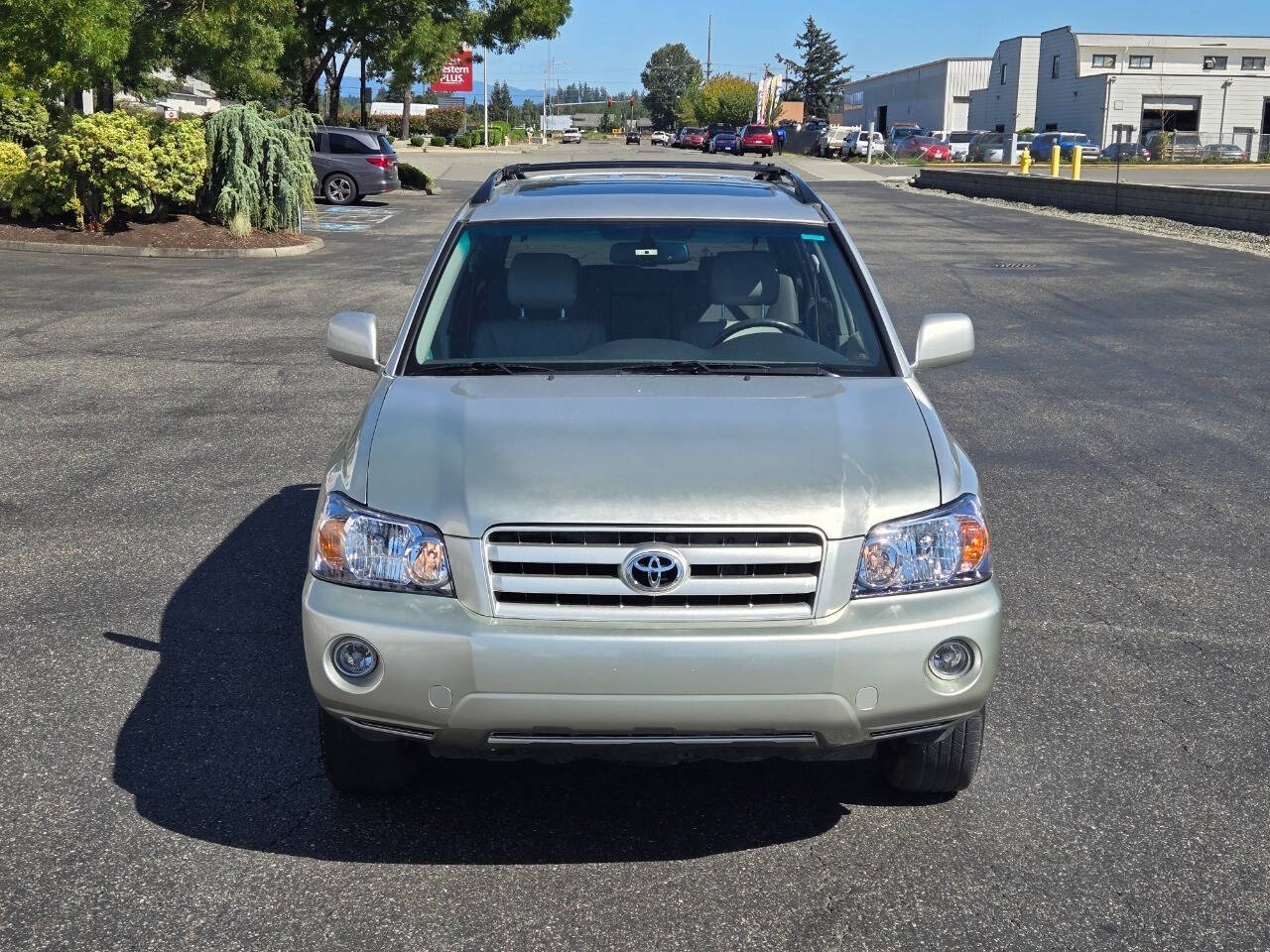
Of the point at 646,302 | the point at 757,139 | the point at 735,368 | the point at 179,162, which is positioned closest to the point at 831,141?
the point at 757,139

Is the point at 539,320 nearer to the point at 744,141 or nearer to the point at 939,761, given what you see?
the point at 939,761

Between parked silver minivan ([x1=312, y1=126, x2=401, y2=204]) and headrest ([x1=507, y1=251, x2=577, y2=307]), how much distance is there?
29.5 m

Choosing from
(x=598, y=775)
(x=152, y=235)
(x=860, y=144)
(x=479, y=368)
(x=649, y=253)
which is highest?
(x=860, y=144)

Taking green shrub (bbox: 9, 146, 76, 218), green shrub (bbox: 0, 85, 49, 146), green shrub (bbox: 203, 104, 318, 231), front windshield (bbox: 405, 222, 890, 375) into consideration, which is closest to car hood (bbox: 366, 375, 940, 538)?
front windshield (bbox: 405, 222, 890, 375)

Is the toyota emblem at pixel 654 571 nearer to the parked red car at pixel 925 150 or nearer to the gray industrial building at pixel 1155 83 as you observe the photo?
the parked red car at pixel 925 150

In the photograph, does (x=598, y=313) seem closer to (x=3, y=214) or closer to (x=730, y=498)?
(x=730, y=498)

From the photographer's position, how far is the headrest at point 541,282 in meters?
5.04

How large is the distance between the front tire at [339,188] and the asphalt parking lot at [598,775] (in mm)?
24941

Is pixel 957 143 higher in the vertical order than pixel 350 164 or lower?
higher

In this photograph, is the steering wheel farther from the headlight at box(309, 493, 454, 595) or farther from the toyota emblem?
the headlight at box(309, 493, 454, 595)

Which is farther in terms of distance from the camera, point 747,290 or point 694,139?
point 694,139

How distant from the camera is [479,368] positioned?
4.59 m

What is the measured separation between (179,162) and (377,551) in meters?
20.0

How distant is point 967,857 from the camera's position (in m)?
3.86
